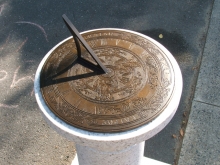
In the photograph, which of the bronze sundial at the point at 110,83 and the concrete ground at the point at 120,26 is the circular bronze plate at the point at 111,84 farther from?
the concrete ground at the point at 120,26

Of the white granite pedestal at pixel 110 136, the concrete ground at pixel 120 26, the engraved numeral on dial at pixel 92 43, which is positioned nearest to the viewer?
the white granite pedestal at pixel 110 136

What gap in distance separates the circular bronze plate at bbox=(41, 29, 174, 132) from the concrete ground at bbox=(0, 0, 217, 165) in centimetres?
98

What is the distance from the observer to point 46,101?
5.43 ft

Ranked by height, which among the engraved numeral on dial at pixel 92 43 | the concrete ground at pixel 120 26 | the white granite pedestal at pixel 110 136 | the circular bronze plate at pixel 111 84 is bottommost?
the concrete ground at pixel 120 26

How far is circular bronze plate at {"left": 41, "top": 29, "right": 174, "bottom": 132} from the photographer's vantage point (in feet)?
5.06

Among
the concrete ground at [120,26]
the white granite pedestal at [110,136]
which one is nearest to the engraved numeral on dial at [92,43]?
the white granite pedestal at [110,136]

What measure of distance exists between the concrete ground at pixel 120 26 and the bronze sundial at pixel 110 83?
976mm

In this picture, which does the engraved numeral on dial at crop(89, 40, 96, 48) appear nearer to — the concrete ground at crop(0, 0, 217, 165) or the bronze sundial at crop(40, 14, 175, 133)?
the bronze sundial at crop(40, 14, 175, 133)

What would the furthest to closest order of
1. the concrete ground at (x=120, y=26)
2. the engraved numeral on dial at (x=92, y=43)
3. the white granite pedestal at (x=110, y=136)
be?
the concrete ground at (x=120, y=26), the engraved numeral on dial at (x=92, y=43), the white granite pedestal at (x=110, y=136)

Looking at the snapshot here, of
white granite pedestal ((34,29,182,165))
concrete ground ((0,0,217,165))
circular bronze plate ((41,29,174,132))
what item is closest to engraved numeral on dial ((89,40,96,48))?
circular bronze plate ((41,29,174,132))

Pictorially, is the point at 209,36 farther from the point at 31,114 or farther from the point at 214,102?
the point at 31,114

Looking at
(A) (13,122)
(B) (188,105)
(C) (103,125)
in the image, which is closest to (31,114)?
(A) (13,122)

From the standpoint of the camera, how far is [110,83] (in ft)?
5.68

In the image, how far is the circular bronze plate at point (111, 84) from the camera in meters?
1.54
